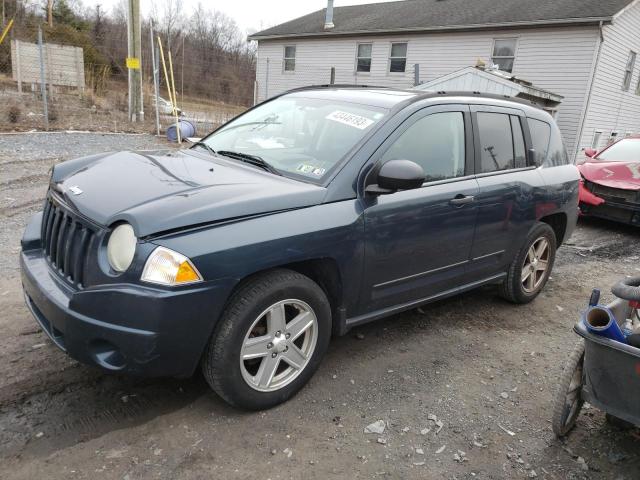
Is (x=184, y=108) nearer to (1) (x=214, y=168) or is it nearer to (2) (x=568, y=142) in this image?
(2) (x=568, y=142)

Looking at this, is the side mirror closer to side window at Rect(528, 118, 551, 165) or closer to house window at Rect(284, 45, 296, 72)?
side window at Rect(528, 118, 551, 165)

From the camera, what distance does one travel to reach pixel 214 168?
3.14m

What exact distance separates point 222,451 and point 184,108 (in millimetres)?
16062

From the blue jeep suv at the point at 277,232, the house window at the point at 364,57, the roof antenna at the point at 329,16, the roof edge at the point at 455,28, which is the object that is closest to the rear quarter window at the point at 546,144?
the blue jeep suv at the point at 277,232

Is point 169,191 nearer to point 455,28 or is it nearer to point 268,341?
point 268,341

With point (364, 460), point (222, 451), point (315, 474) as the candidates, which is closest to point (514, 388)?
point (364, 460)

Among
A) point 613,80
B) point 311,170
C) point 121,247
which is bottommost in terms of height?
A: point 121,247

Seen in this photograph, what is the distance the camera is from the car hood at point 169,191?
2402 millimetres

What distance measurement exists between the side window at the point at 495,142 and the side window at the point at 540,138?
15.1 inches

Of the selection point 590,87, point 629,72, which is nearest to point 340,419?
point 590,87

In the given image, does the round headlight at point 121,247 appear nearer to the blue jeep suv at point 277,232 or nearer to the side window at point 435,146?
the blue jeep suv at point 277,232

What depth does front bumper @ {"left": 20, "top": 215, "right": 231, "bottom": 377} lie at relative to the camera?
227cm

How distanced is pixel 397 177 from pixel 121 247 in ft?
5.03

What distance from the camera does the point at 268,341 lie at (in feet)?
8.90
